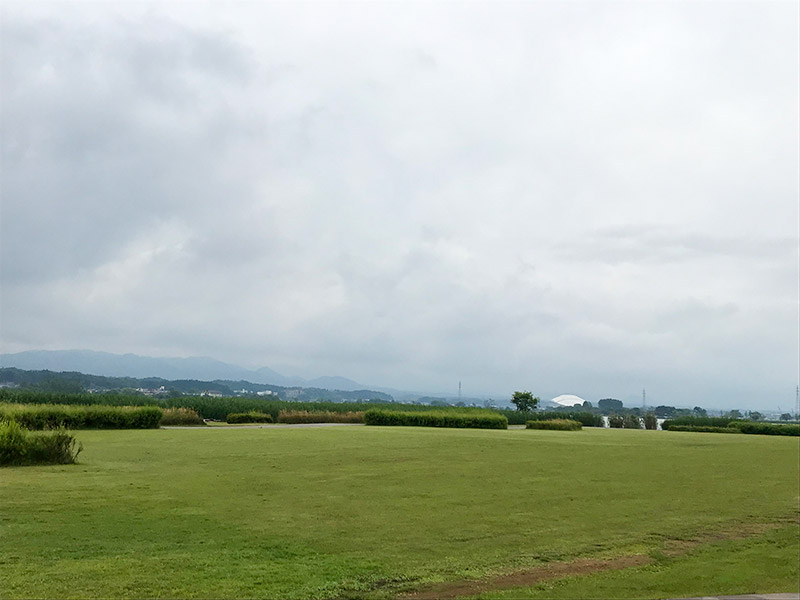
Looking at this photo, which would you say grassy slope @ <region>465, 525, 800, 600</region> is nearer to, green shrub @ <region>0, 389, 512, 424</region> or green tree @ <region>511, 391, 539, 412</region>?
green shrub @ <region>0, 389, 512, 424</region>

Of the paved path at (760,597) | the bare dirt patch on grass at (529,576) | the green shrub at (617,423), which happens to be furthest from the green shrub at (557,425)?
the paved path at (760,597)

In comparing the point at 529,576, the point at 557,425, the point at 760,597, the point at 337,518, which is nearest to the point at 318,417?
the point at 557,425

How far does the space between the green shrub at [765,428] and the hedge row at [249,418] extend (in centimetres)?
3181

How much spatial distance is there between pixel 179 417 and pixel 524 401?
33212 mm

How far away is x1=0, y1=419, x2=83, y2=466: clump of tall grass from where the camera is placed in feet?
46.1

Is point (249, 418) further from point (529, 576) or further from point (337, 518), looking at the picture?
point (529, 576)

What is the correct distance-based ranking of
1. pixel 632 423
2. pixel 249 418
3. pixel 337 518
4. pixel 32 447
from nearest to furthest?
1. pixel 337 518
2. pixel 32 447
3. pixel 249 418
4. pixel 632 423

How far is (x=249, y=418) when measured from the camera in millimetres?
40094

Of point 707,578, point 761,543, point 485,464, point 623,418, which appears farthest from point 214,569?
point 623,418

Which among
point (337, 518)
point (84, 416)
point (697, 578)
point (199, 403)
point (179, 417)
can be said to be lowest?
point (697, 578)

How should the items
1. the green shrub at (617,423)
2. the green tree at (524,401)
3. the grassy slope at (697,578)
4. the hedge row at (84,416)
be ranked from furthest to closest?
the green tree at (524,401), the green shrub at (617,423), the hedge row at (84,416), the grassy slope at (697,578)

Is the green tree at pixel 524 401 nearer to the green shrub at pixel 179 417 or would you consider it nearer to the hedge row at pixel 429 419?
the hedge row at pixel 429 419

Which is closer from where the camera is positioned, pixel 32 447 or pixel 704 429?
pixel 32 447

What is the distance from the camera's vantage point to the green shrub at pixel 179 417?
111 ft
